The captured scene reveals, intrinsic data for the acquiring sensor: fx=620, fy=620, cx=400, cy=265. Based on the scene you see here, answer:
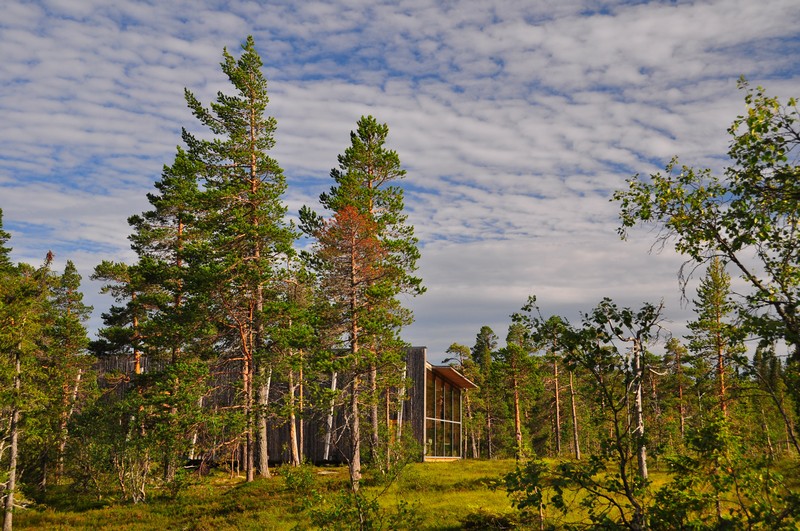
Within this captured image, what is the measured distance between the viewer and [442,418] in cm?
4078

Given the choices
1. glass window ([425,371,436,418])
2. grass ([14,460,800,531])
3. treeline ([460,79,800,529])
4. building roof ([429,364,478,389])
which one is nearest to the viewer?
treeline ([460,79,800,529])

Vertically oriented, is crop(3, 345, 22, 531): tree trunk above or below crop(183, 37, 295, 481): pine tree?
below

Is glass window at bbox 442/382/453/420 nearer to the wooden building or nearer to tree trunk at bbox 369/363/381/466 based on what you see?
the wooden building

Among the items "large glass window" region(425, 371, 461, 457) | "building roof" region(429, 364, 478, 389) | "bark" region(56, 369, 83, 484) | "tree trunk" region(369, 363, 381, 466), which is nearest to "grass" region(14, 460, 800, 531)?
"tree trunk" region(369, 363, 381, 466)

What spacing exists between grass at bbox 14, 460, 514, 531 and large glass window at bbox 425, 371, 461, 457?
8876 millimetres

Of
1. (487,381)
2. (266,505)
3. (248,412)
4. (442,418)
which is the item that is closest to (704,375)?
(266,505)

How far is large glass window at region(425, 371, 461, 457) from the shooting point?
126ft

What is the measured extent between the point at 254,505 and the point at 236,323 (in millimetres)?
8214

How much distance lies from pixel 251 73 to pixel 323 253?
9.73 meters

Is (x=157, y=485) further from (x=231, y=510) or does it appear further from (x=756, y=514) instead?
(x=756, y=514)

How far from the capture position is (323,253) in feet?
94.0

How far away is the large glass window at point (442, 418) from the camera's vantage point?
38.3 meters

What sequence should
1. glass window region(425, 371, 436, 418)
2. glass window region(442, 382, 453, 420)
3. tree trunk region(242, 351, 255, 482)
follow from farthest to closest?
glass window region(442, 382, 453, 420) < glass window region(425, 371, 436, 418) < tree trunk region(242, 351, 255, 482)

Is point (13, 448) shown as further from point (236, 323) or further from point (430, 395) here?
point (430, 395)
